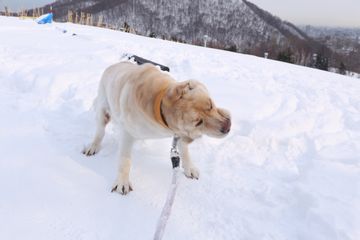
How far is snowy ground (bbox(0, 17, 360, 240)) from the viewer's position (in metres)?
2.41

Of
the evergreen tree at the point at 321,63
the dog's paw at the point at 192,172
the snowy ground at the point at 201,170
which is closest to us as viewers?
the snowy ground at the point at 201,170

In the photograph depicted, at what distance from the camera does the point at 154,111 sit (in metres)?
2.29

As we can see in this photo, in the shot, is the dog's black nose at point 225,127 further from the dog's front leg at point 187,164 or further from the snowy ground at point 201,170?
the dog's front leg at point 187,164

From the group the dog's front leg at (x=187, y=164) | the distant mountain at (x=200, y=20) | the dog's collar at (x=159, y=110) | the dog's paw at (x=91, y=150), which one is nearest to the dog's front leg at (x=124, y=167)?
the dog's front leg at (x=187, y=164)

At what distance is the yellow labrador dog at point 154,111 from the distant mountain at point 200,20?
9419 cm

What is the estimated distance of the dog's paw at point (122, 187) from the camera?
2807 millimetres

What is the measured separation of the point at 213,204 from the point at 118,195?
83cm

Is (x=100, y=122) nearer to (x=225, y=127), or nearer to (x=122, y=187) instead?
(x=122, y=187)

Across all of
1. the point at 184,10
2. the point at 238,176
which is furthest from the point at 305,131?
the point at 184,10

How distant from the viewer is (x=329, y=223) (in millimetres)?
2293

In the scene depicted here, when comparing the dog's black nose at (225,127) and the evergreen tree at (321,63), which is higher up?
the dog's black nose at (225,127)

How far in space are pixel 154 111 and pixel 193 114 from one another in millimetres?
339

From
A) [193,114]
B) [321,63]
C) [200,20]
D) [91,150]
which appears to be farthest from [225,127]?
[200,20]

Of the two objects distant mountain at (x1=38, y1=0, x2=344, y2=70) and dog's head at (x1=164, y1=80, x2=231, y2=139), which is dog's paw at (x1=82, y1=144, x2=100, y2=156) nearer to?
dog's head at (x1=164, y1=80, x2=231, y2=139)
